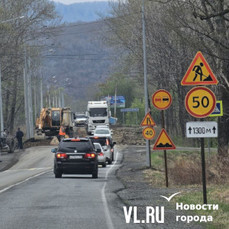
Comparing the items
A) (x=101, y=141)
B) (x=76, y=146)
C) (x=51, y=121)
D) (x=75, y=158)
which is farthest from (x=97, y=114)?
(x=75, y=158)

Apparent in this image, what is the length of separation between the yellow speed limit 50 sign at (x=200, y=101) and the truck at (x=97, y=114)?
6466 cm

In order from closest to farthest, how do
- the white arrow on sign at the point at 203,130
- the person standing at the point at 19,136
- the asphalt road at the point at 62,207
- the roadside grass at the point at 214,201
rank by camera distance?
1. the asphalt road at the point at 62,207
2. the roadside grass at the point at 214,201
3. the white arrow on sign at the point at 203,130
4. the person standing at the point at 19,136

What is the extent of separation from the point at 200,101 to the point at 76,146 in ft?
45.4

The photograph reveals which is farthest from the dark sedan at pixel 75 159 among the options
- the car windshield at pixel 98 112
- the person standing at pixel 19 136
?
the car windshield at pixel 98 112

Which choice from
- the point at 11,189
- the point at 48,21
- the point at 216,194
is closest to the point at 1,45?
the point at 48,21

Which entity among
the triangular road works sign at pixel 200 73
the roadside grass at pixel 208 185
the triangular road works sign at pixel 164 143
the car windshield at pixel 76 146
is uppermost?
the triangular road works sign at pixel 200 73

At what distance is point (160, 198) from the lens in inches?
773

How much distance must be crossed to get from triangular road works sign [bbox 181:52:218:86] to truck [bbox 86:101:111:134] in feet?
212

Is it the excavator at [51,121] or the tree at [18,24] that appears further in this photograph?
the tree at [18,24]

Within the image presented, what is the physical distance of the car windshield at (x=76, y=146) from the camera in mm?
29984

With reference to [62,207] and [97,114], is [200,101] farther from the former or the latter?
[97,114]

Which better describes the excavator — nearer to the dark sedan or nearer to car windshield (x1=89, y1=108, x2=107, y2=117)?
car windshield (x1=89, y1=108, x2=107, y2=117)

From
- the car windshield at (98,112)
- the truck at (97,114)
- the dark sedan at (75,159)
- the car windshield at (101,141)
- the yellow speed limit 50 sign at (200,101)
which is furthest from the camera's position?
the car windshield at (98,112)

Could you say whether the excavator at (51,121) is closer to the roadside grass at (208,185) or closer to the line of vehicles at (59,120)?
the line of vehicles at (59,120)
